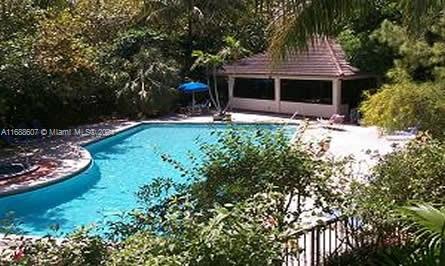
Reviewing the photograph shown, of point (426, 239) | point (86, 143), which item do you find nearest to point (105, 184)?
point (86, 143)

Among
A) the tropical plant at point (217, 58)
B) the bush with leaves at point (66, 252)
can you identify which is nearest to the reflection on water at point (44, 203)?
the bush with leaves at point (66, 252)

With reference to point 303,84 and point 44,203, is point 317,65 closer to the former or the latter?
point 303,84

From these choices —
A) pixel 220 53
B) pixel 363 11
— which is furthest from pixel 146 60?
pixel 363 11

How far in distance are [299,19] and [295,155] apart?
7.74ft

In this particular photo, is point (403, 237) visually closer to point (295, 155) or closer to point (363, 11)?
point (295, 155)

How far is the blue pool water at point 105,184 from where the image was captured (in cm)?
1653

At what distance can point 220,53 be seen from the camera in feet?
104

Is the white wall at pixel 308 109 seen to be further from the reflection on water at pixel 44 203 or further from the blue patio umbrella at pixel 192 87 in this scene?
the reflection on water at pixel 44 203

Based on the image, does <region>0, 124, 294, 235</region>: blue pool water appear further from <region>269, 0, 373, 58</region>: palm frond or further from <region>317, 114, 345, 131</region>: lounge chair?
<region>317, 114, 345, 131</region>: lounge chair

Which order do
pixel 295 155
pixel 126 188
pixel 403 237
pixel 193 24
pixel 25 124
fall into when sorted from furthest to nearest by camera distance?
pixel 193 24, pixel 25 124, pixel 126 188, pixel 403 237, pixel 295 155

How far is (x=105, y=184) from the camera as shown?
20.2 m

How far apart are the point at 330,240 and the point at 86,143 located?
1713cm

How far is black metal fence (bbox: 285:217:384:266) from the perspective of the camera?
810cm

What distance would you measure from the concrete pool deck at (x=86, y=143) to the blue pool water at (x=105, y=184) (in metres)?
0.29
